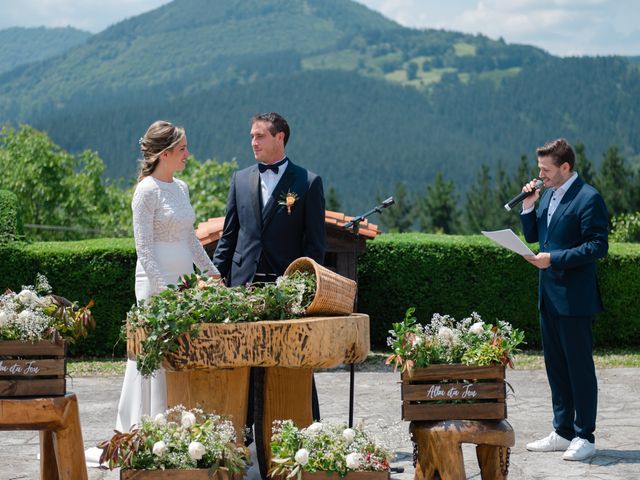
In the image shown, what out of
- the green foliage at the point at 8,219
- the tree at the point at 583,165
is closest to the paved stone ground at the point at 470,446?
the green foliage at the point at 8,219

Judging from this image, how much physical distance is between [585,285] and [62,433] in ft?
11.8

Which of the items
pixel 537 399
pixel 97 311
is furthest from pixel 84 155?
pixel 537 399

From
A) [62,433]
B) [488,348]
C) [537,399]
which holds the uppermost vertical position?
[488,348]

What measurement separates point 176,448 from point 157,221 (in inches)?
74.9

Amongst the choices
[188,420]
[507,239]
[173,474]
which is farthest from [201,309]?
[507,239]

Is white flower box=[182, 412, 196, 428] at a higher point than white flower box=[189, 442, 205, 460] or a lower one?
higher

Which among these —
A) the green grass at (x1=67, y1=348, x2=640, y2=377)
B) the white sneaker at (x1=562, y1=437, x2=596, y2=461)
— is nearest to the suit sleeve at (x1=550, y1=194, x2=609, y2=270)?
the white sneaker at (x1=562, y1=437, x2=596, y2=461)

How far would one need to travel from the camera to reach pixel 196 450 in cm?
459

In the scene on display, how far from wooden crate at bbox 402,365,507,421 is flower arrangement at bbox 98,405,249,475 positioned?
978mm

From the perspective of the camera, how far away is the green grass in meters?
11.0

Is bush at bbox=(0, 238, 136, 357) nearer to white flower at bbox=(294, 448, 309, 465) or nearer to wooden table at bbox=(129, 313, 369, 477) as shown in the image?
wooden table at bbox=(129, 313, 369, 477)

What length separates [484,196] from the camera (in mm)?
64000

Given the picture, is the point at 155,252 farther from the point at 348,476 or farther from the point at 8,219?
the point at 8,219

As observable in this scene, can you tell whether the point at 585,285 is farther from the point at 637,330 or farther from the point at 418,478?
the point at 637,330
